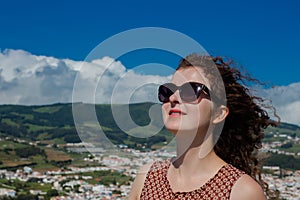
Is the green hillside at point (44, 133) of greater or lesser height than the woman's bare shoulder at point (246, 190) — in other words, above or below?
above

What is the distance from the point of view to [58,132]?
258ft

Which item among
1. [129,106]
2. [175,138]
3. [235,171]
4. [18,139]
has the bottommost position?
[235,171]

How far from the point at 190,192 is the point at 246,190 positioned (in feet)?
0.73

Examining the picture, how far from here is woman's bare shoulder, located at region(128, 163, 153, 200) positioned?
200 cm

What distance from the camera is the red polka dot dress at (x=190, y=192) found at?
178 cm

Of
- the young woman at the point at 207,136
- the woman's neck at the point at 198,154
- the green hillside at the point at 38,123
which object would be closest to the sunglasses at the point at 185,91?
the young woman at the point at 207,136

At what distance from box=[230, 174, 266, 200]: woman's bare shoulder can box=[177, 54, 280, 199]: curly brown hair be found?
10.5 inches

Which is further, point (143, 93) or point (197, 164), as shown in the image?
point (143, 93)

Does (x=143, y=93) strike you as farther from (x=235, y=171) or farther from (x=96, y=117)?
(x=235, y=171)

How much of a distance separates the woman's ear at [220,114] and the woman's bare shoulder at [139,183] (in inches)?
13.6

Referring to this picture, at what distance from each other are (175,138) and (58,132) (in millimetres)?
78120

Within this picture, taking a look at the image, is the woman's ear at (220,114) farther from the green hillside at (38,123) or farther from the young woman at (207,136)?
the green hillside at (38,123)

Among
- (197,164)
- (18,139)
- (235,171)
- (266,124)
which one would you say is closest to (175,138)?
(197,164)

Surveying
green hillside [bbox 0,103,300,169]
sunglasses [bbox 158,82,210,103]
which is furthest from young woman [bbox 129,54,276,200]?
green hillside [bbox 0,103,300,169]
